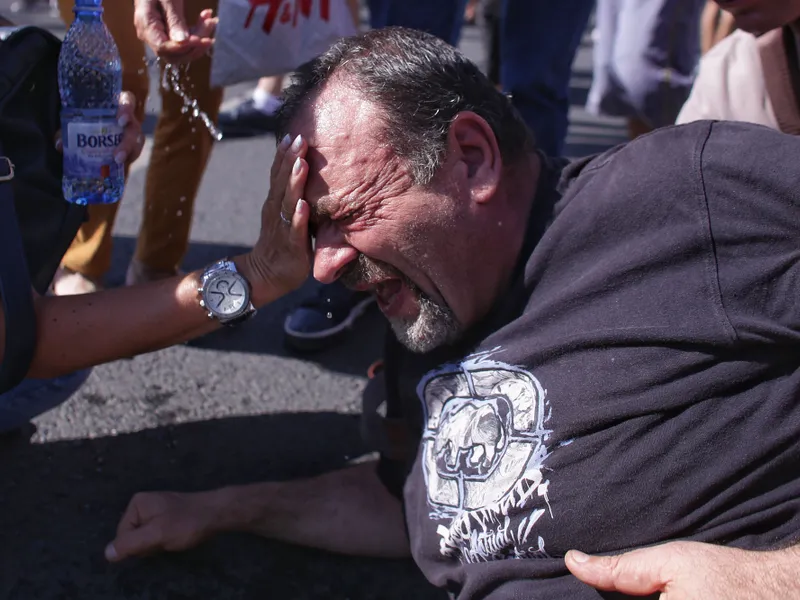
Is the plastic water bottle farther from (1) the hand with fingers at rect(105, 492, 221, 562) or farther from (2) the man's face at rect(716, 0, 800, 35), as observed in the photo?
(2) the man's face at rect(716, 0, 800, 35)

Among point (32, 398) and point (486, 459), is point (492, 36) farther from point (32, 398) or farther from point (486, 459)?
point (486, 459)

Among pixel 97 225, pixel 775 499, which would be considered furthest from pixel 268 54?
pixel 775 499

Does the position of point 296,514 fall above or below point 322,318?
above

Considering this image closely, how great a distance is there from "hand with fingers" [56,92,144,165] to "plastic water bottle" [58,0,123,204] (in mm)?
15

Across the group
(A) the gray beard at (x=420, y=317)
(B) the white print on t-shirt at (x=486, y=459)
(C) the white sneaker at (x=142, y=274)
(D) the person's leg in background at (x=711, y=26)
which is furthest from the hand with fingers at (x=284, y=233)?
(D) the person's leg in background at (x=711, y=26)

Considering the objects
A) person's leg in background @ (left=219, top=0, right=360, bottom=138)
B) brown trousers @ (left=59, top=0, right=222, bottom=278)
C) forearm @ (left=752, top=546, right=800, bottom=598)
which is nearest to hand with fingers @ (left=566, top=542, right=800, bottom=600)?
forearm @ (left=752, top=546, right=800, bottom=598)

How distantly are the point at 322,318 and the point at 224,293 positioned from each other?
119 cm

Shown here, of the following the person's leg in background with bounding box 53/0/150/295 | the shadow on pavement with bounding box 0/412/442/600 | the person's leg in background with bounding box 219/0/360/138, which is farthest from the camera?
the person's leg in background with bounding box 219/0/360/138

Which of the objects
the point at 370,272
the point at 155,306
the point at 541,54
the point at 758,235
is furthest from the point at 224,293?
the point at 541,54

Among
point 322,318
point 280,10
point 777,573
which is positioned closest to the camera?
point 777,573

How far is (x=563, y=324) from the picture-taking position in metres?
1.60

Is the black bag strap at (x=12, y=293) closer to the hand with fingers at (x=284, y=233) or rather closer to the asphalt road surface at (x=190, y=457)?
the hand with fingers at (x=284, y=233)

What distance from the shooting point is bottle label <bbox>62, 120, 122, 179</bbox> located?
187 cm

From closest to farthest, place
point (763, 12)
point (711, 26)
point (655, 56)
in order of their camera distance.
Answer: point (763, 12) → point (655, 56) → point (711, 26)
